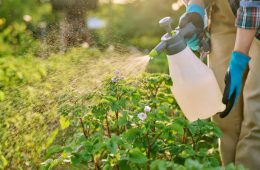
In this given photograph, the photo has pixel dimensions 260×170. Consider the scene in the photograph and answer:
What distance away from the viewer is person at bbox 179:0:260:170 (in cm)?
254

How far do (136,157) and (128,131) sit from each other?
0.29 metres

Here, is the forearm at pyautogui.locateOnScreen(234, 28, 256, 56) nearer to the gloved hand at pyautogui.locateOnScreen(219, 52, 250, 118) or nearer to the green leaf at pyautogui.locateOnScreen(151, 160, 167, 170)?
the gloved hand at pyautogui.locateOnScreen(219, 52, 250, 118)

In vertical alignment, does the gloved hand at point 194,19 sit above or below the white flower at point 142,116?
above

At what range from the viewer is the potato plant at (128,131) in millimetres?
2482

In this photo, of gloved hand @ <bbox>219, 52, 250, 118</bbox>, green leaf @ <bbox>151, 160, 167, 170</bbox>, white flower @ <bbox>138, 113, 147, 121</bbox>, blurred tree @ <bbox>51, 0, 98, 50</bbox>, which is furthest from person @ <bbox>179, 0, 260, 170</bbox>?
blurred tree @ <bbox>51, 0, 98, 50</bbox>

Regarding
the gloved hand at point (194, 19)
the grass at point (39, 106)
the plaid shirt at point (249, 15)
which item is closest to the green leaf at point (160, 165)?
the plaid shirt at point (249, 15)

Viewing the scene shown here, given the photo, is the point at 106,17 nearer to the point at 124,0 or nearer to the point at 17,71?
the point at 124,0

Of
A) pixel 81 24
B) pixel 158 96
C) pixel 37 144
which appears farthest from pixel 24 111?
pixel 81 24

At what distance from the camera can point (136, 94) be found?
291 cm

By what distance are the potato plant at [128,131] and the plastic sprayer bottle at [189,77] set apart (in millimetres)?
69

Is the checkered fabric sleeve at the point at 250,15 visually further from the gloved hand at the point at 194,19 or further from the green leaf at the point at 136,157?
the green leaf at the point at 136,157

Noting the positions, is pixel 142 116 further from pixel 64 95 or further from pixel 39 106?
pixel 39 106

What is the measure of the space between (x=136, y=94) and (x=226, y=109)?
48cm

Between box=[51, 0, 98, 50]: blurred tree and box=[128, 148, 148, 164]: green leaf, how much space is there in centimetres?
242
